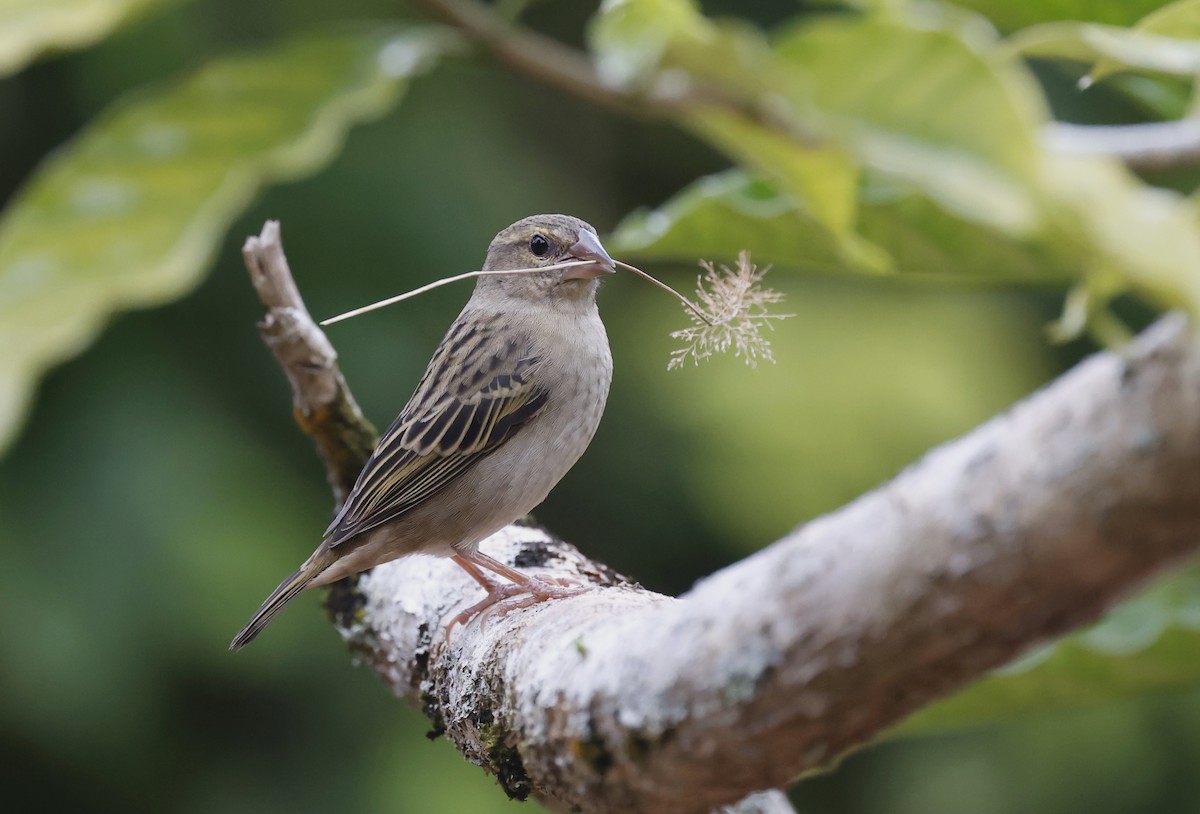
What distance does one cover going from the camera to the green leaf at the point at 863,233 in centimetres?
211

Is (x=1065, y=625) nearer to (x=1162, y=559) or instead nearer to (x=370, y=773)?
(x=1162, y=559)

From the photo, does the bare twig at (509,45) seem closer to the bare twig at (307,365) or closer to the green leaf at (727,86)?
the green leaf at (727,86)

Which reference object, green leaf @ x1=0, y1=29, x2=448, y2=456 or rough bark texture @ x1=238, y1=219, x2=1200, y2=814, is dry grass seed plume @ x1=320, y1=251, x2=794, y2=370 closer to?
green leaf @ x1=0, y1=29, x2=448, y2=456

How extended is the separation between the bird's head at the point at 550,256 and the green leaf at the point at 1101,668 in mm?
1329

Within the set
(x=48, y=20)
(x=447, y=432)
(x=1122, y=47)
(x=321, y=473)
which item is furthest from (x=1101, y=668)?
(x=321, y=473)

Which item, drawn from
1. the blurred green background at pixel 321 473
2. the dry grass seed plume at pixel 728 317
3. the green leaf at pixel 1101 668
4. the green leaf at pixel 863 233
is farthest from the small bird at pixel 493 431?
the blurred green background at pixel 321 473

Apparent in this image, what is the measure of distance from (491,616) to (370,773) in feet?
9.31

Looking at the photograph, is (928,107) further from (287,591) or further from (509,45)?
(287,591)

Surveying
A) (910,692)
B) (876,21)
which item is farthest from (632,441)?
(876,21)

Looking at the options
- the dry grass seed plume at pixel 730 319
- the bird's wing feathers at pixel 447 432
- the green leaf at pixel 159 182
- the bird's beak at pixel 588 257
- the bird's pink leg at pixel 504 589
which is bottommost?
the bird's pink leg at pixel 504 589

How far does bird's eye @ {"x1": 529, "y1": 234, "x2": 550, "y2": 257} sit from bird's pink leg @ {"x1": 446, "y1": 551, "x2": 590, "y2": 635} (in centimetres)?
79

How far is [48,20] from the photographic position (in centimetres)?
156

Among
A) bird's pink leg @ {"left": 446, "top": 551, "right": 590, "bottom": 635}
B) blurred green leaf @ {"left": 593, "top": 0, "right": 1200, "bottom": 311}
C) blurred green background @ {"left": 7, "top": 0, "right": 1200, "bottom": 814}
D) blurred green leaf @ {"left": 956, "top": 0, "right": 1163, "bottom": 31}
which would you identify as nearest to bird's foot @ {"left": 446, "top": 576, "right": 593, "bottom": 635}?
bird's pink leg @ {"left": 446, "top": 551, "right": 590, "bottom": 635}

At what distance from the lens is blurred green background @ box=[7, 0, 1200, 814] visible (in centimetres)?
489
